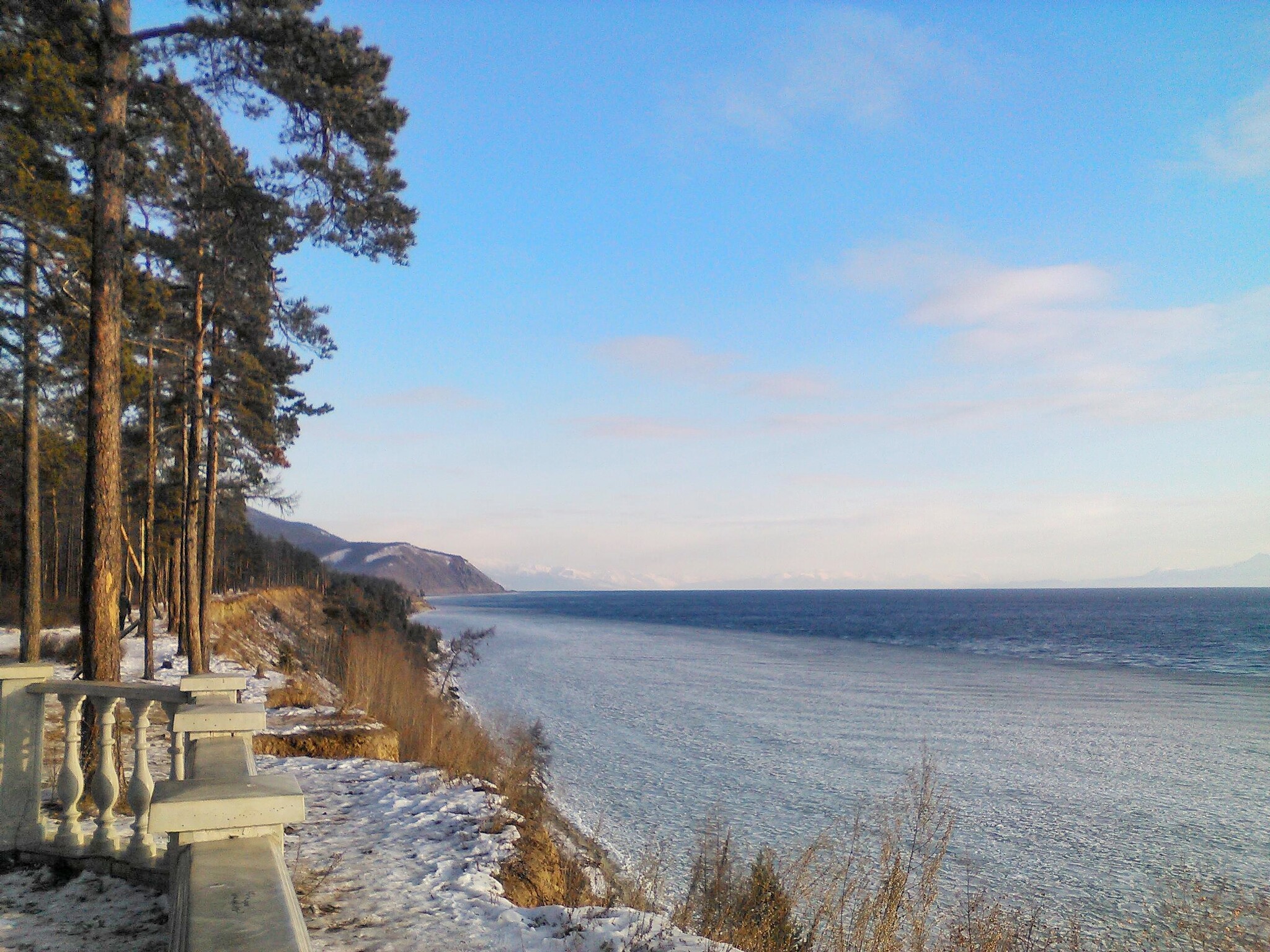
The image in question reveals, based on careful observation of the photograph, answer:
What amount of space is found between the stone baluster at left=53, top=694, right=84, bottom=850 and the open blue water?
26.9 feet

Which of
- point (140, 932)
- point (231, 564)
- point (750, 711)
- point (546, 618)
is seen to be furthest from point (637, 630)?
point (140, 932)

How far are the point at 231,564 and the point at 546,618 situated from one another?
129ft

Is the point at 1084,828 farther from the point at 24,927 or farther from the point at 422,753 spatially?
the point at 24,927

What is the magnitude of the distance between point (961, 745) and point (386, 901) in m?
18.4

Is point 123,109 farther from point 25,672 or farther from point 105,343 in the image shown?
point 25,672

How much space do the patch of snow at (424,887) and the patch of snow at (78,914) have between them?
2.78ft

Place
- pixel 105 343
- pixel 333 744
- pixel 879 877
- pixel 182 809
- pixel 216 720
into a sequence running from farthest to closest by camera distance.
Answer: pixel 879 877 → pixel 333 744 → pixel 105 343 → pixel 216 720 → pixel 182 809

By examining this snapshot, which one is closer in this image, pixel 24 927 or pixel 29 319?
pixel 24 927

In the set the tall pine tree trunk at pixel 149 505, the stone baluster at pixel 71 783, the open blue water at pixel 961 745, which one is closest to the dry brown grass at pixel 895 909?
the open blue water at pixel 961 745

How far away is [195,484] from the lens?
57.7 ft

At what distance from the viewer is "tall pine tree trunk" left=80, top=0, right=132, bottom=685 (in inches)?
268

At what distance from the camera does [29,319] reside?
10.2 meters

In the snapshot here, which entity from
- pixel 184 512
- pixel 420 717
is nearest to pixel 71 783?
pixel 420 717

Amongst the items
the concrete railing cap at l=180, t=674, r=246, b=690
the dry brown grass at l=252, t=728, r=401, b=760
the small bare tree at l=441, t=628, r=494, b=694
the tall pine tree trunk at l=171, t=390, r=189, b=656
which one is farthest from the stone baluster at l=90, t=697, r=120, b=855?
the small bare tree at l=441, t=628, r=494, b=694
